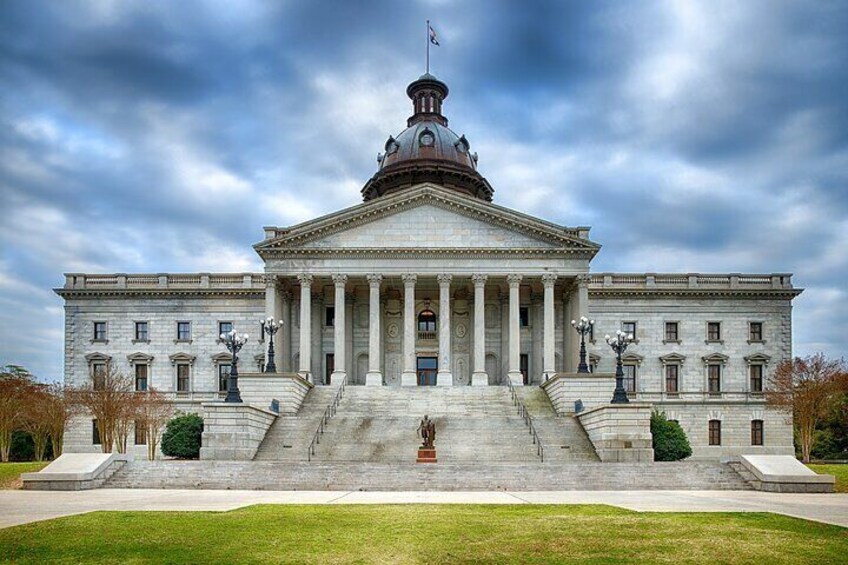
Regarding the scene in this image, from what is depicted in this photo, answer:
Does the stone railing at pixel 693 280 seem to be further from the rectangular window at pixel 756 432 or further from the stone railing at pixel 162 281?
the stone railing at pixel 162 281

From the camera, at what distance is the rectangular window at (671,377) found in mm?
61656

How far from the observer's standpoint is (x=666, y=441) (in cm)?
3941

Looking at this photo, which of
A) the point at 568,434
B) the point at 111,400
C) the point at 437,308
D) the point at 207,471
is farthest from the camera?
the point at 437,308

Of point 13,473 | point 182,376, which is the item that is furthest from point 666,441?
point 182,376

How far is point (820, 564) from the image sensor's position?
11945 mm

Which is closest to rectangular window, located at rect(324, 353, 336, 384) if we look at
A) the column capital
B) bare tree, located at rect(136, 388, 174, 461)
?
bare tree, located at rect(136, 388, 174, 461)

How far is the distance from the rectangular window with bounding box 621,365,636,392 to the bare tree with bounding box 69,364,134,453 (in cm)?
3651

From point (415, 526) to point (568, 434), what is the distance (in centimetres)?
2535

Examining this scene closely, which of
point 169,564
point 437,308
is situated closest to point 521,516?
point 169,564

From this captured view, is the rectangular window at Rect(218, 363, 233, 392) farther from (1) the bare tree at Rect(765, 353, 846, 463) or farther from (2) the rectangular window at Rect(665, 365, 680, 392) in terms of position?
(1) the bare tree at Rect(765, 353, 846, 463)

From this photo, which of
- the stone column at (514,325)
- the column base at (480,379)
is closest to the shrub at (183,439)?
the column base at (480,379)

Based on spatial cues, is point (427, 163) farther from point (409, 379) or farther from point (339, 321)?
point (409, 379)

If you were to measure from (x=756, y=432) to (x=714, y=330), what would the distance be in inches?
335

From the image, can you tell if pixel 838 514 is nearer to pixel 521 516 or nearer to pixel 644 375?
pixel 521 516
